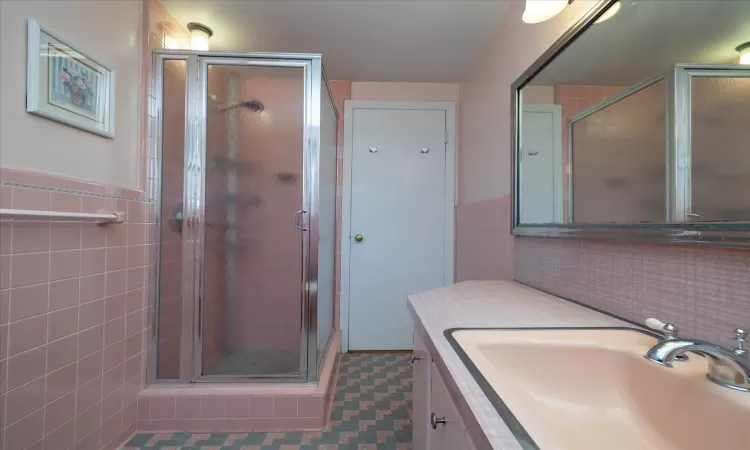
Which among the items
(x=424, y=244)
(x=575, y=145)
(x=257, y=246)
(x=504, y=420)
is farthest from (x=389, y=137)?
(x=504, y=420)

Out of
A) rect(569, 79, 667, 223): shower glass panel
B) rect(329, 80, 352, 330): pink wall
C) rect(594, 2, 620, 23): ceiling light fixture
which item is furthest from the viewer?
rect(329, 80, 352, 330): pink wall

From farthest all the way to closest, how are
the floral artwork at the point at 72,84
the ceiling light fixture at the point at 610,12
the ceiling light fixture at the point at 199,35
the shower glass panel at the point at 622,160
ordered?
the ceiling light fixture at the point at 199,35, the floral artwork at the point at 72,84, the ceiling light fixture at the point at 610,12, the shower glass panel at the point at 622,160

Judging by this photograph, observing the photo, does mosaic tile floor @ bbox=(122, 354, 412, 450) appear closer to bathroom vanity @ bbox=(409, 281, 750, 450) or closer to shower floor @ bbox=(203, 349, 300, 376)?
shower floor @ bbox=(203, 349, 300, 376)

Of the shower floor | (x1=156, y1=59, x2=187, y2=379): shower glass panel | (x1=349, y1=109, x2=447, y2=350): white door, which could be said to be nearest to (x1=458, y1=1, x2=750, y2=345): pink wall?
(x1=349, y1=109, x2=447, y2=350): white door

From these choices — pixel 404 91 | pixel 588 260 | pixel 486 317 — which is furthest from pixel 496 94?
pixel 486 317

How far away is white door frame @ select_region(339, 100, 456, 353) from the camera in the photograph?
253 centimetres

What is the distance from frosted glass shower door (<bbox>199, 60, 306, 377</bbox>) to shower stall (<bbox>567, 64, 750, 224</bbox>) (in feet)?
4.08

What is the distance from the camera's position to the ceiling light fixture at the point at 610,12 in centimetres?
93

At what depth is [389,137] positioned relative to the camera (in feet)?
8.38

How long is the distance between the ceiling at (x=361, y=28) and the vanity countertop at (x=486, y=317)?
1.44m

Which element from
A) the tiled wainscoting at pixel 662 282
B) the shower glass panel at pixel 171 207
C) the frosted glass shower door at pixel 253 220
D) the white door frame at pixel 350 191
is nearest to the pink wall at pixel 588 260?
the tiled wainscoting at pixel 662 282

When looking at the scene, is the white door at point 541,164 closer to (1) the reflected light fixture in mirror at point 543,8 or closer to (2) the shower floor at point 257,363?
(1) the reflected light fixture in mirror at point 543,8

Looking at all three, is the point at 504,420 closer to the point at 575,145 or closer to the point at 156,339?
the point at 575,145

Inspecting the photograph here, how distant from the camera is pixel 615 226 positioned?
2.93 feet
